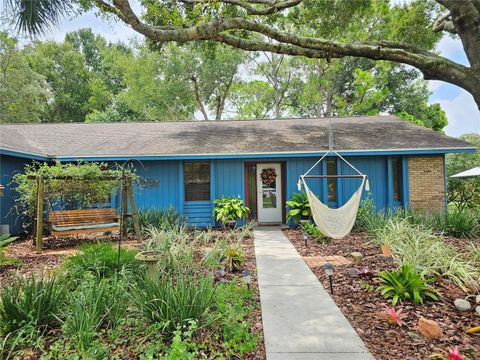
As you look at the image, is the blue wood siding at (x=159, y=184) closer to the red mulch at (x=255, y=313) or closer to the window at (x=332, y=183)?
the red mulch at (x=255, y=313)

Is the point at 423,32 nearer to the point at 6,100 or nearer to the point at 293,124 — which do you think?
the point at 293,124

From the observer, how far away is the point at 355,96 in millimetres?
23109

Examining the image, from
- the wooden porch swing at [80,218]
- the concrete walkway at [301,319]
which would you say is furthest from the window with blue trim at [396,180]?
the wooden porch swing at [80,218]

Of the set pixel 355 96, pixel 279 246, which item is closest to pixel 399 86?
pixel 355 96

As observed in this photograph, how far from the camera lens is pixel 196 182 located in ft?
31.3

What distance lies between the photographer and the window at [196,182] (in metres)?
9.52

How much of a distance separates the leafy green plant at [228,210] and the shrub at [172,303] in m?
5.62

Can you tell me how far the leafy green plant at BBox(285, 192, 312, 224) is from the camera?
853 centimetres

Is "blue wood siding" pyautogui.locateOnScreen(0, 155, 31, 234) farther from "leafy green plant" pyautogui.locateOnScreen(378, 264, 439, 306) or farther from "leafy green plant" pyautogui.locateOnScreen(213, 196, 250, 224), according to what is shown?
"leafy green plant" pyautogui.locateOnScreen(378, 264, 439, 306)

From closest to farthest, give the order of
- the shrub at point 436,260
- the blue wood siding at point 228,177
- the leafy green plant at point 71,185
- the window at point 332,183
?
the shrub at point 436,260, the leafy green plant at point 71,185, the blue wood siding at point 228,177, the window at point 332,183

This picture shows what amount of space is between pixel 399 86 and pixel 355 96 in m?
3.63

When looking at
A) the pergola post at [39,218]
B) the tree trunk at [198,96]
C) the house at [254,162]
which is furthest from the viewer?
the tree trunk at [198,96]

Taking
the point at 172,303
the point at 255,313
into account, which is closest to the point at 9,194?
the point at 172,303

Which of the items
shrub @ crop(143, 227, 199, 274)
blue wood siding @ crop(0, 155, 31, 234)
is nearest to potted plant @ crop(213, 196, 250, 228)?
shrub @ crop(143, 227, 199, 274)
